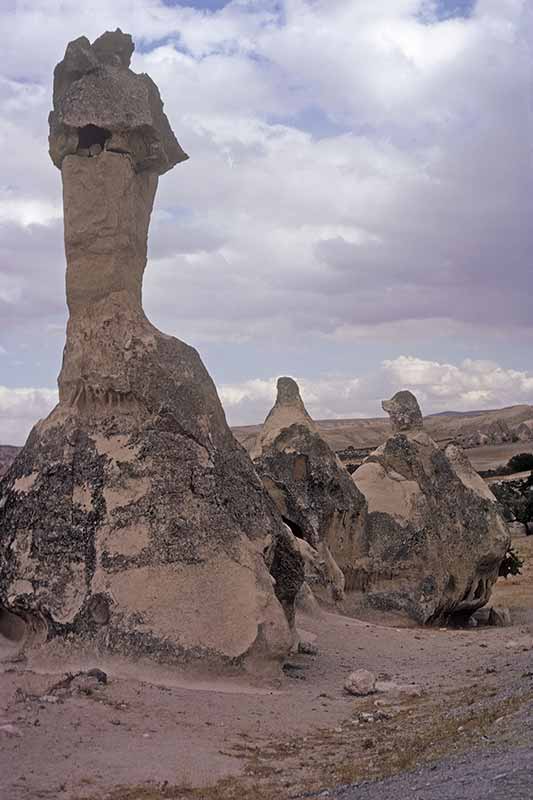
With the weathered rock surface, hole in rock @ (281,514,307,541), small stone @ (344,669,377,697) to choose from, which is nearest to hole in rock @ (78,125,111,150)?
the weathered rock surface

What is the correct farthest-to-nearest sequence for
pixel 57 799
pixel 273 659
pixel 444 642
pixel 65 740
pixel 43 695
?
1. pixel 444 642
2. pixel 273 659
3. pixel 43 695
4. pixel 65 740
5. pixel 57 799

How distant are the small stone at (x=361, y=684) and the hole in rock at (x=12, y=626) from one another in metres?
2.96

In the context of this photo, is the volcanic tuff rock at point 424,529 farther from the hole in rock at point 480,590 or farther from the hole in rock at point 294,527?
the hole in rock at point 294,527

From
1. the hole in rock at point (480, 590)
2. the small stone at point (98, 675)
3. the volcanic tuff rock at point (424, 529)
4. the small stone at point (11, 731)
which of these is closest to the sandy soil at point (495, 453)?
the volcanic tuff rock at point (424, 529)

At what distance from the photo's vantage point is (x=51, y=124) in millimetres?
9414

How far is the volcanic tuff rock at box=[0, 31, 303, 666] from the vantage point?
7.67 m

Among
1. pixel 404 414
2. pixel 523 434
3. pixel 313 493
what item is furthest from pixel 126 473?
pixel 523 434

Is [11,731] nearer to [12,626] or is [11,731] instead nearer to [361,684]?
[12,626]

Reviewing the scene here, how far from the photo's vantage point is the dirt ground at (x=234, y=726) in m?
5.23

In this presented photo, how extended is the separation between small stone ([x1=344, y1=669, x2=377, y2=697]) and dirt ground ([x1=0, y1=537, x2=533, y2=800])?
0.36ft

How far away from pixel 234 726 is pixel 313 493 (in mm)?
7870

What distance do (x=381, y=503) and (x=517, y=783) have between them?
10832 millimetres

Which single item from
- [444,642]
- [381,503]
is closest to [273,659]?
[444,642]

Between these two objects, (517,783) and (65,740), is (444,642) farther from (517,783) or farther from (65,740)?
(517,783)
